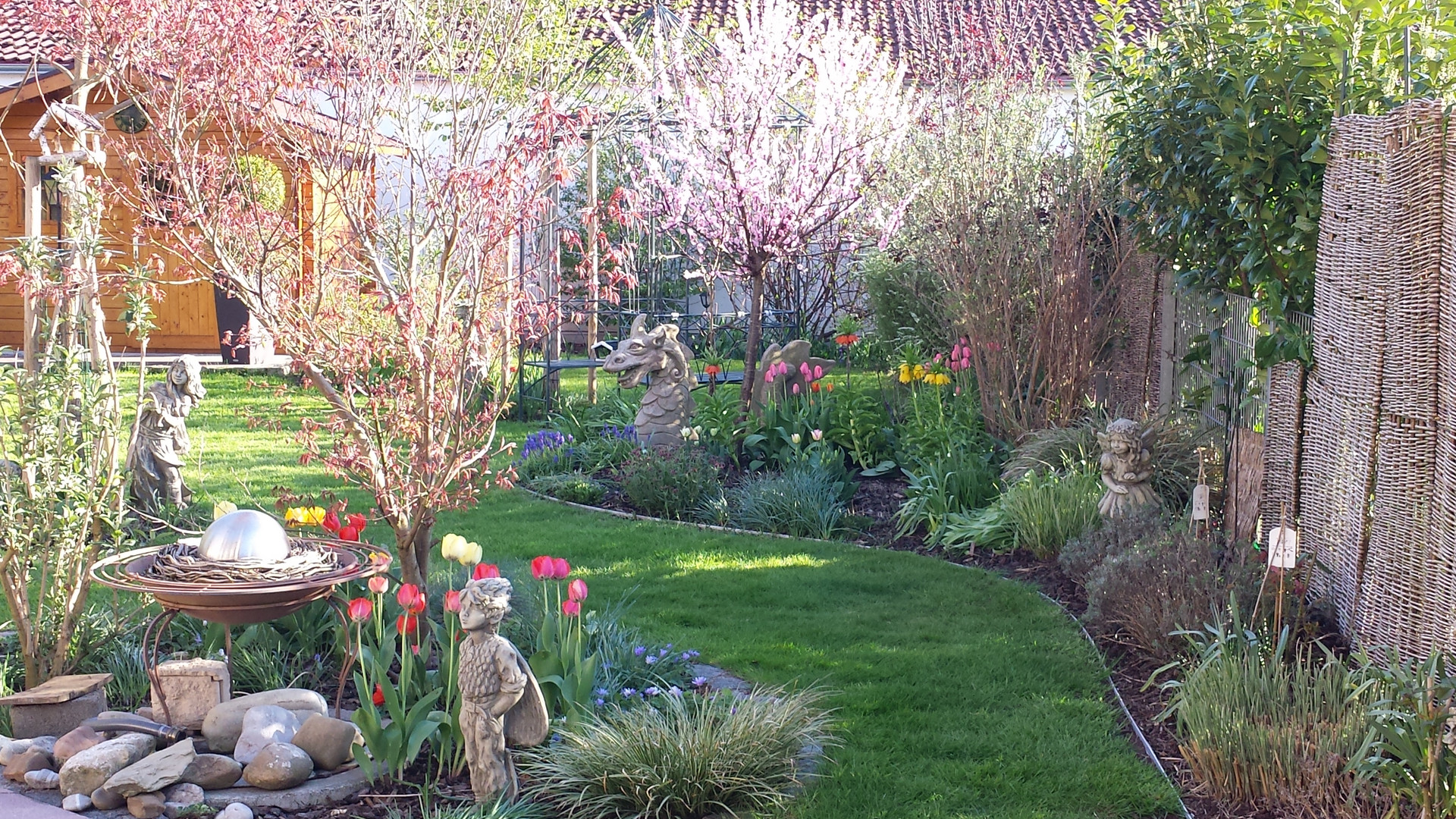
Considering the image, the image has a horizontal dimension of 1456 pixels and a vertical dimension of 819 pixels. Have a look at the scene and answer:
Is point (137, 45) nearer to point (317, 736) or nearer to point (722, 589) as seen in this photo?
point (317, 736)

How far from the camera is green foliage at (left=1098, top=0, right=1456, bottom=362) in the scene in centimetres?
511

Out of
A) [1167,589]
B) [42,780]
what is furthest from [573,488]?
[42,780]

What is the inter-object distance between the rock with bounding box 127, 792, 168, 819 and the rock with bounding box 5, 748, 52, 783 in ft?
1.50

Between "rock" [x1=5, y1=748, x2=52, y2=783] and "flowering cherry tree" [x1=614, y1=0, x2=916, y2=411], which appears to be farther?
"flowering cherry tree" [x1=614, y1=0, x2=916, y2=411]

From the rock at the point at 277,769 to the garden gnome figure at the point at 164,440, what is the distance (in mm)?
3908

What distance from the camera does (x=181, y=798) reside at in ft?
12.5

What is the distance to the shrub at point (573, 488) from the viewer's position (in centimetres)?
862

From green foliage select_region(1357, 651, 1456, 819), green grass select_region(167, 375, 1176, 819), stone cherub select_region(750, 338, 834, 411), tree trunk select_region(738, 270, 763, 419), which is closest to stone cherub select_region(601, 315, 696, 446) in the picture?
tree trunk select_region(738, 270, 763, 419)

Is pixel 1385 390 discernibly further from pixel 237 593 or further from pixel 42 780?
pixel 42 780

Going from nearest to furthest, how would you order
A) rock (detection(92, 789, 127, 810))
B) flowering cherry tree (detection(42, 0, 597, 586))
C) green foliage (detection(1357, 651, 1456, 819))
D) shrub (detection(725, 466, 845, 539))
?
green foliage (detection(1357, 651, 1456, 819)), rock (detection(92, 789, 127, 810)), flowering cherry tree (detection(42, 0, 597, 586)), shrub (detection(725, 466, 845, 539))

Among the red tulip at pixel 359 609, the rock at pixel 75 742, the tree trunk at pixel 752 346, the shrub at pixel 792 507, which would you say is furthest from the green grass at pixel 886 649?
the rock at pixel 75 742

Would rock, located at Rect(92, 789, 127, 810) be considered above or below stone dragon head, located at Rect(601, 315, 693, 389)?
below

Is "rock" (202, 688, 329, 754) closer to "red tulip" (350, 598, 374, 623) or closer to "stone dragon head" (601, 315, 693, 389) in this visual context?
"red tulip" (350, 598, 374, 623)

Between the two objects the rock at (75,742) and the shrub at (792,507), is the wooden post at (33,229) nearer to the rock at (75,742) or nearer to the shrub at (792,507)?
the rock at (75,742)
